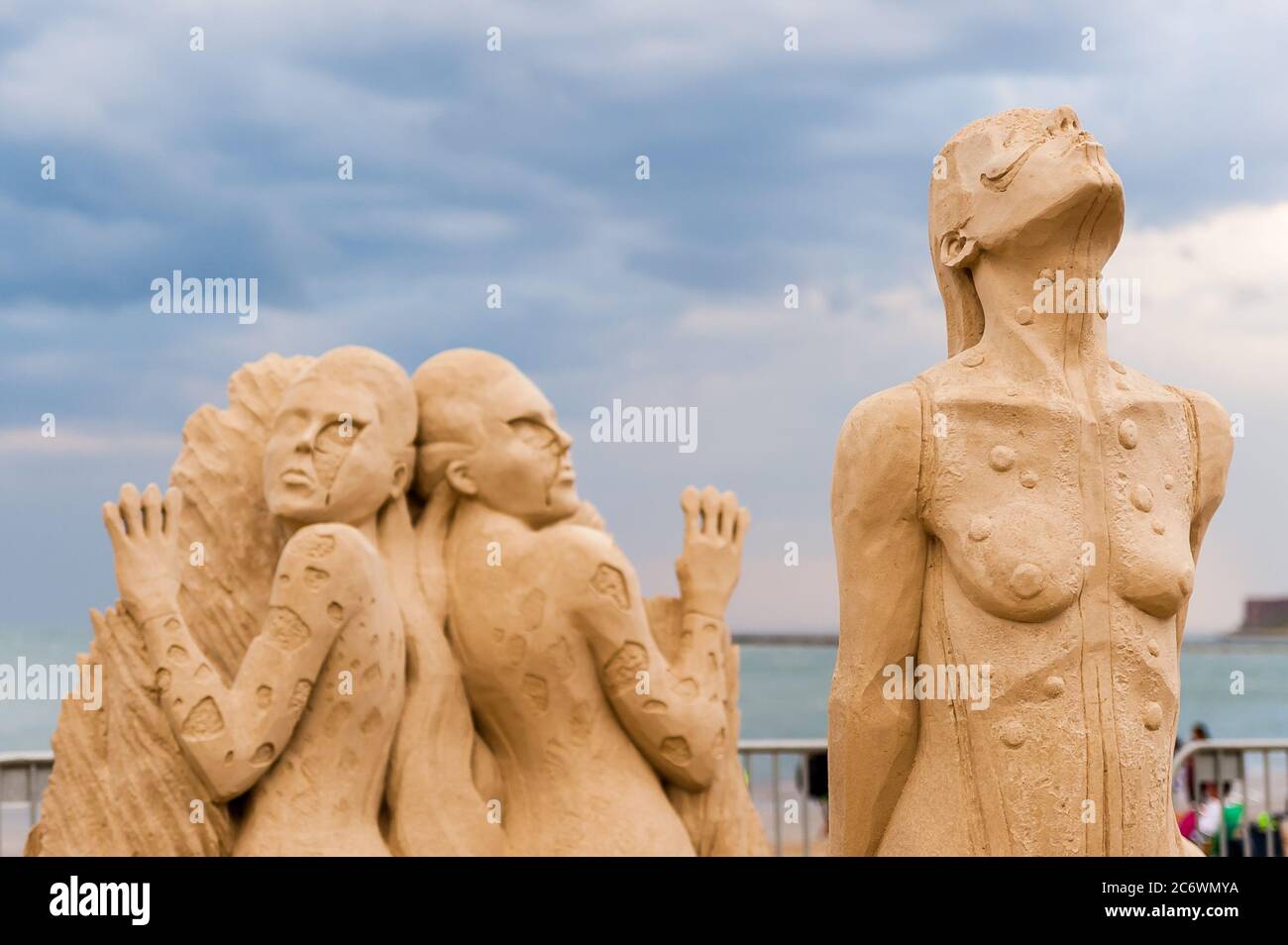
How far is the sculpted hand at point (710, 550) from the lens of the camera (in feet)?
27.5

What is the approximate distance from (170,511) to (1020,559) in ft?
14.4

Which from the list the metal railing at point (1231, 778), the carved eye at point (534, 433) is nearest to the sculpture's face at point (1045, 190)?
the carved eye at point (534, 433)

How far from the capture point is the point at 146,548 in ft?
23.7

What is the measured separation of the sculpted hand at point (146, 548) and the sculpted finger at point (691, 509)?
7.85 ft

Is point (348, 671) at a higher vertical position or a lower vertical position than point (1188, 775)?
higher

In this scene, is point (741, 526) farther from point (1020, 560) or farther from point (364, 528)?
point (1020, 560)

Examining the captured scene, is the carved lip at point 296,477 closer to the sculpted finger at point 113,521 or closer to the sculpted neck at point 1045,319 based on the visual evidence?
→ the sculpted finger at point 113,521

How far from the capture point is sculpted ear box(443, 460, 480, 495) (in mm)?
7797

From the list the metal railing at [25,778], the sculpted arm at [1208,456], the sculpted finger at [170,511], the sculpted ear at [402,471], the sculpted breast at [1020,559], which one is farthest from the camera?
the metal railing at [25,778]

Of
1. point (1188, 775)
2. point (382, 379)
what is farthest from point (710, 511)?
point (1188, 775)

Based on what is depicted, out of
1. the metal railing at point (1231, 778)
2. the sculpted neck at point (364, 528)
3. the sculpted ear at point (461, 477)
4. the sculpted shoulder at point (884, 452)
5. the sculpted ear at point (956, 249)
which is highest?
the sculpted ear at point (461, 477)
